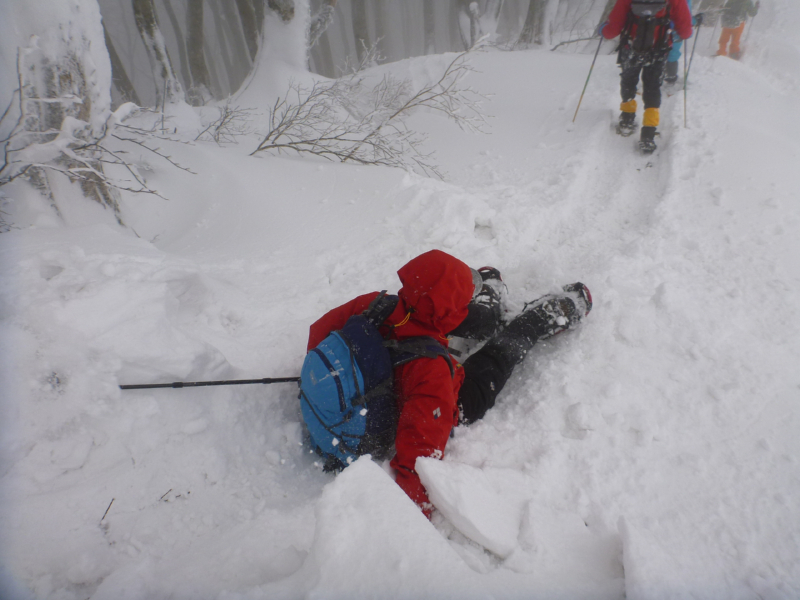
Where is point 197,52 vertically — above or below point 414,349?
above

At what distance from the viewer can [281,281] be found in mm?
3145

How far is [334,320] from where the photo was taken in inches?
90.0

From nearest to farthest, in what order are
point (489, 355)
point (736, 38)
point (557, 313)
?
point (489, 355) → point (557, 313) → point (736, 38)

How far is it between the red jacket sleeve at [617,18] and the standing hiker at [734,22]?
6.16m

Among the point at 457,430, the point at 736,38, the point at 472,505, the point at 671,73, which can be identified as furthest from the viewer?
the point at 736,38

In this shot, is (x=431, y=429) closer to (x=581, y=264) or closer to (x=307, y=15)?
(x=581, y=264)

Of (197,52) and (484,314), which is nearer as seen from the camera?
(484,314)

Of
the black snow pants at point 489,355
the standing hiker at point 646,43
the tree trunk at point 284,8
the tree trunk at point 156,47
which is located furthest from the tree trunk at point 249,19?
the black snow pants at point 489,355

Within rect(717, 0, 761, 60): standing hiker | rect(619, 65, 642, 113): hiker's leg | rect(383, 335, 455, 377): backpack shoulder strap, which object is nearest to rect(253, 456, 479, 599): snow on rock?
rect(383, 335, 455, 377): backpack shoulder strap

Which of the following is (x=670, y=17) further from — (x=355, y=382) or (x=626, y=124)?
(x=355, y=382)

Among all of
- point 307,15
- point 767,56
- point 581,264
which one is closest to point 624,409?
point 581,264

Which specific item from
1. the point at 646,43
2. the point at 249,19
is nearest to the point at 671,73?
the point at 646,43

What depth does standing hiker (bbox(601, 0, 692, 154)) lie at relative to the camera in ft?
13.5

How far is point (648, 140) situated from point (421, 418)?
4423mm
